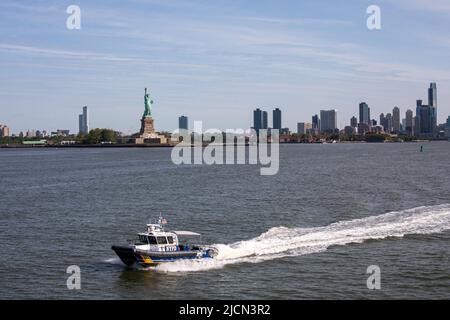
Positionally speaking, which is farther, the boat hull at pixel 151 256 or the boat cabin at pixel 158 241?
the boat cabin at pixel 158 241

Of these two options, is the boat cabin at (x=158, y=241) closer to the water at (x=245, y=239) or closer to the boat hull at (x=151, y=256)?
the boat hull at (x=151, y=256)

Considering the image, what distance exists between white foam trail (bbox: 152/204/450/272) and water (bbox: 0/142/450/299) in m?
0.07

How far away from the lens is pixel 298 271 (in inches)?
1361

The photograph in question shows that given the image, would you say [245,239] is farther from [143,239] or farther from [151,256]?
[151,256]

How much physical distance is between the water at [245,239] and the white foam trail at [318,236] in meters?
0.07

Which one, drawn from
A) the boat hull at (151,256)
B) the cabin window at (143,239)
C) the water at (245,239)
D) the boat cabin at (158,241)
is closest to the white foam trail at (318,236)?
the water at (245,239)

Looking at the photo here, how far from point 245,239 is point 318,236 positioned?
4712 millimetres

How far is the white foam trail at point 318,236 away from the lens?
36812 millimetres

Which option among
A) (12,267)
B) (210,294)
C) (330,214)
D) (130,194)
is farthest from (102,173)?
(210,294)

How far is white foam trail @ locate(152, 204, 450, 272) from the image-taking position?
36812 mm

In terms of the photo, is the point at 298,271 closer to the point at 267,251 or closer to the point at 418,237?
the point at 267,251

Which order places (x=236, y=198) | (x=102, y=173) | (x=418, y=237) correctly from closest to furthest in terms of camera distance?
(x=418, y=237)
(x=236, y=198)
(x=102, y=173)

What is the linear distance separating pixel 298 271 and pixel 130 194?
123 ft
